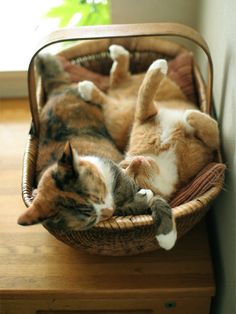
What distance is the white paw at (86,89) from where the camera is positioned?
4.18 ft

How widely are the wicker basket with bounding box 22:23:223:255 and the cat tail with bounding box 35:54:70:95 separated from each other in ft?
0.16

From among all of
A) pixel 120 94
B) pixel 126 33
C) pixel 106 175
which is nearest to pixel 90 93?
pixel 120 94

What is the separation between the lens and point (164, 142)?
44.8 inches

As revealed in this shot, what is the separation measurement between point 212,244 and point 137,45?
2.40 feet

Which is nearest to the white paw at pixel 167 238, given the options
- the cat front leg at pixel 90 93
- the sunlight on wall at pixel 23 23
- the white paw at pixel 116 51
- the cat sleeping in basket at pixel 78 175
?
the cat sleeping in basket at pixel 78 175

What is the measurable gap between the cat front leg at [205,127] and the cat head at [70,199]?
1.13 ft

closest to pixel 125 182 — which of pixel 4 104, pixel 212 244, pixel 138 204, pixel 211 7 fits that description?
pixel 138 204

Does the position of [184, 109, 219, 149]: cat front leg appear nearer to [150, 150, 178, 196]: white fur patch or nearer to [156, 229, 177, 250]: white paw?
[150, 150, 178, 196]: white fur patch

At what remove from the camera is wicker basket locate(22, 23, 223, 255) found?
0.92 meters

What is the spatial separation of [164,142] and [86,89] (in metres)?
0.31

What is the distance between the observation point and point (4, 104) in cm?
170

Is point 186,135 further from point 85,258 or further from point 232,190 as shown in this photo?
point 85,258

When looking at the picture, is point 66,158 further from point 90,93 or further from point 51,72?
point 51,72

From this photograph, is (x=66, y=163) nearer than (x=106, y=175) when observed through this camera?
Yes
